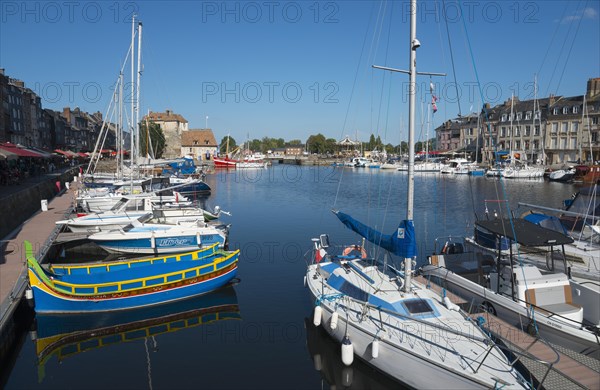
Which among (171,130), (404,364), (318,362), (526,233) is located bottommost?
(318,362)

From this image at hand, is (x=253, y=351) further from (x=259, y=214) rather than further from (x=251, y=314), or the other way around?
(x=259, y=214)

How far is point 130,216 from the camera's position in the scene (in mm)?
25828

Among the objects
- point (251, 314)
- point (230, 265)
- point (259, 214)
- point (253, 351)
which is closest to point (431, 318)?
point (253, 351)

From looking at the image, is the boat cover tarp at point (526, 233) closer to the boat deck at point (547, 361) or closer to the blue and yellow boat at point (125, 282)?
the boat deck at point (547, 361)

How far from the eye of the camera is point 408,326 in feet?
37.0

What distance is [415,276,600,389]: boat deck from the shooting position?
9500 mm

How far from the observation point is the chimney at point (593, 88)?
7475 centimetres

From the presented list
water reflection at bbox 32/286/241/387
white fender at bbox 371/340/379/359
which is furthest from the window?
white fender at bbox 371/340/379/359

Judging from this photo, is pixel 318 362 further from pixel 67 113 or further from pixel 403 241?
pixel 67 113

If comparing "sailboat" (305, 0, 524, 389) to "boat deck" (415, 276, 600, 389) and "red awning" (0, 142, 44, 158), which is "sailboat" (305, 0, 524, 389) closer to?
"boat deck" (415, 276, 600, 389)

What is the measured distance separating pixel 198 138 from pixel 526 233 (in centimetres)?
12754

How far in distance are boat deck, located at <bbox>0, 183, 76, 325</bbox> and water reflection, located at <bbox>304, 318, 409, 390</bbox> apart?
9.69 metres

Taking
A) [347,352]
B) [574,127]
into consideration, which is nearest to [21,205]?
[347,352]

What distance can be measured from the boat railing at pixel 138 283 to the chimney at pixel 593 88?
82051 millimetres
